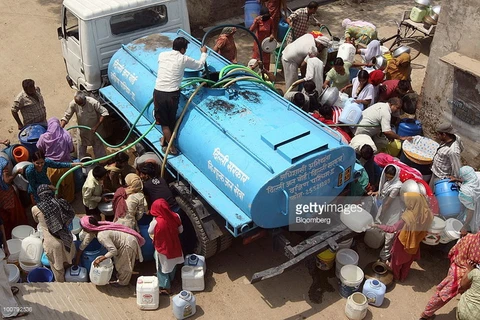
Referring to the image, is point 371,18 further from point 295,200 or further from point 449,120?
point 295,200

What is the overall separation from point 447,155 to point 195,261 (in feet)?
11.8

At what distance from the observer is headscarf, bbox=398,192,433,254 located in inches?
245

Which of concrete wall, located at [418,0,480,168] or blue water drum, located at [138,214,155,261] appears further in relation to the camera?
concrete wall, located at [418,0,480,168]

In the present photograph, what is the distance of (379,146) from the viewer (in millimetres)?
8234

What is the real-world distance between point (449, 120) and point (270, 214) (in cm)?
394

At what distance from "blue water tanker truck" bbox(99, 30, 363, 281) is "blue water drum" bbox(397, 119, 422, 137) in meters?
1.84

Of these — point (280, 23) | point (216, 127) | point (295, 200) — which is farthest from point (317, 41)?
point (295, 200)

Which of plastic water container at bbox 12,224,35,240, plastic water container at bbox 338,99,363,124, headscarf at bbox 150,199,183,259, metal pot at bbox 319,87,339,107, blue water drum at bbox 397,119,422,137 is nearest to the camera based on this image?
headscarf at bbox 150,199,183,259

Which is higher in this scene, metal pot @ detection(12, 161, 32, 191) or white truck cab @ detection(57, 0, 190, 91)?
white truck cab @ detection(57, 0, 190, 91)

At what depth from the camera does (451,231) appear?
6.89m

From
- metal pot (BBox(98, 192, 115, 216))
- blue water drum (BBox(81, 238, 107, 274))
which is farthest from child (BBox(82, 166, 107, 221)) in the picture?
blue water drum (BBox(81, 238, 107, 274))

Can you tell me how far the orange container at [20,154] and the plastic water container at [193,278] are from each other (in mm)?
A: 2721

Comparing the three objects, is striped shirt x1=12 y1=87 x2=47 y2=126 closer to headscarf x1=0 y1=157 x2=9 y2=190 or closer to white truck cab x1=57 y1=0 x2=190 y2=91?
white truck cab x1=57 y1=0 x2=190 y2=91

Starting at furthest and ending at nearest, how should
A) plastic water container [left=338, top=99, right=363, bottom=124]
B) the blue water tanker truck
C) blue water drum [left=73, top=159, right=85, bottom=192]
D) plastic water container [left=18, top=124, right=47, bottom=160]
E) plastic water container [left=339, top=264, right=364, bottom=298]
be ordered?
plastic water container [left=338, top=99, right=363, bottom=124] → blue water drum [left=73, top=159, right=85, bottom=192] → plastic water container [left=18, top=124, right=47, bottom=160] → plastic water container [left=339, top=264, right=364, bottom=298] → the blue water tanker truck
